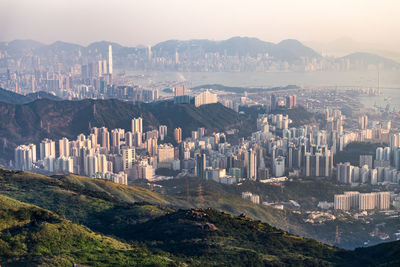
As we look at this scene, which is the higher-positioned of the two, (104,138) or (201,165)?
(104,138)

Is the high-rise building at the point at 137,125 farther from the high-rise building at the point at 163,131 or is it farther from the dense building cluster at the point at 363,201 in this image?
the dense building cluster at the point at 363,201

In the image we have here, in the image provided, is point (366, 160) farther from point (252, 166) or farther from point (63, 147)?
point (63, 147)

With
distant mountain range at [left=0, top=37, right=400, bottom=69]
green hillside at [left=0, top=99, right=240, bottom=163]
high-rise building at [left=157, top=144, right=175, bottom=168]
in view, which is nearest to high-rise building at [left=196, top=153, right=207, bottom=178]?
high-rise building at [left=157, top=144, right=175, bottom=168]

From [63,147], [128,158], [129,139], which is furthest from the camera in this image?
[129,139]

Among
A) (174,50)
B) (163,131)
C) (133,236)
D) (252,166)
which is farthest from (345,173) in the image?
(174,50)

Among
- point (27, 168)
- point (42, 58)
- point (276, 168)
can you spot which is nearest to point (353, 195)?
point (276, 168)


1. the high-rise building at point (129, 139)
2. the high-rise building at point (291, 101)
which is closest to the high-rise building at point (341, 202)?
the high-rise building at point (129, 139)
